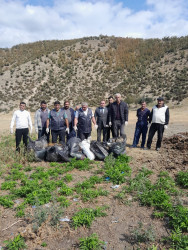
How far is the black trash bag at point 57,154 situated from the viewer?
5.59 meters

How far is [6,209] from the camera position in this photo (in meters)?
3.61

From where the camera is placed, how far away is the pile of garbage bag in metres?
5.66

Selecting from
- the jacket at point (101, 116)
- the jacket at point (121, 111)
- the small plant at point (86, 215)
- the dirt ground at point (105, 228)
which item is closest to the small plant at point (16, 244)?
the dirt ground at point (105, 228)

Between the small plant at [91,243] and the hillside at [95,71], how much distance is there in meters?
19.2

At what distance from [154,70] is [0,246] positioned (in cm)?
2915

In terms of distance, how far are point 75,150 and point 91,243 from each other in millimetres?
3296

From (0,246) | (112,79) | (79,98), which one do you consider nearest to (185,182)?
(0,246)

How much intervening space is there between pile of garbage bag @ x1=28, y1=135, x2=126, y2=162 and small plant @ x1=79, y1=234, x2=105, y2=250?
301 cm

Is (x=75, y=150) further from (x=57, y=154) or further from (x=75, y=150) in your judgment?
(x=57, y=154)

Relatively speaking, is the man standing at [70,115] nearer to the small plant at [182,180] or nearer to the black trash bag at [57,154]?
the black trash bag at [57,154]

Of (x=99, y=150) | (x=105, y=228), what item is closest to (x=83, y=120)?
(x=99, y=150)

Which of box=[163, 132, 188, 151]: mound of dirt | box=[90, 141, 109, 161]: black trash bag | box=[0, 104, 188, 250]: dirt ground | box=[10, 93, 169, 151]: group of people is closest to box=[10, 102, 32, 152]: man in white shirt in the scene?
box=[10, 93, 169, 151]: group of people

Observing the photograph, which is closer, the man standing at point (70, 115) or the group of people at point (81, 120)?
the group of people at point (81, 120)

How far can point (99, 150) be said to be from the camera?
5820 millimetres
